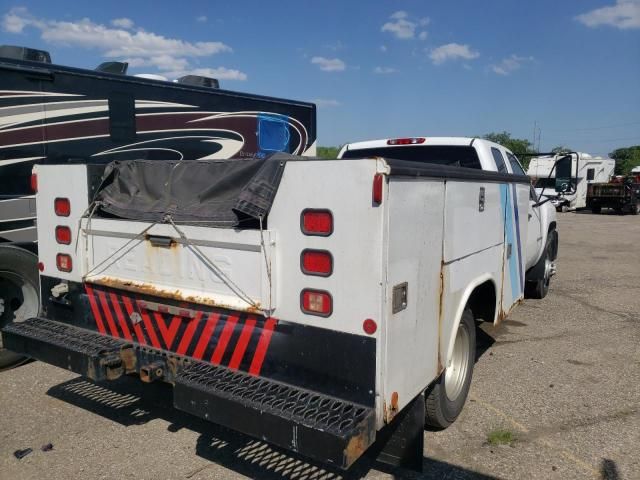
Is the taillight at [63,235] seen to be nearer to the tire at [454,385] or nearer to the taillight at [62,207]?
the taillight at [62,207]

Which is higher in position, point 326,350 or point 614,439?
point 326,350

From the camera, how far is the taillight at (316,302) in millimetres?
2713

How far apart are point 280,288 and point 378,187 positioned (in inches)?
30.9

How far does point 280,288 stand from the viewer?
2.86 metres

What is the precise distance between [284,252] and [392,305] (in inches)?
24.8

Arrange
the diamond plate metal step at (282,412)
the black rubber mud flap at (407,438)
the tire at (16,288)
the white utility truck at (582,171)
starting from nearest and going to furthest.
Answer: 1. the diamond plate metal step at (282,412)
2. the black rubber mud flap at (407,438)
3. the tire at (16,288)
4. the white utility truck at (582,171)

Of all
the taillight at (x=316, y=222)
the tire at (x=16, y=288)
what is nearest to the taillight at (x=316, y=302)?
the taillight at (x=316, y=222)

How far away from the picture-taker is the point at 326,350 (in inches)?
107

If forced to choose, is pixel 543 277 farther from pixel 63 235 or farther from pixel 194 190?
pixel 63 235

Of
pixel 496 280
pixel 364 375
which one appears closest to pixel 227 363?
pixel 364 375

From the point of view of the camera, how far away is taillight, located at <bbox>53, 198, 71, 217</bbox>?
148 inches

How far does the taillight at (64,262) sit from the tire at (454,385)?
8.42 feet

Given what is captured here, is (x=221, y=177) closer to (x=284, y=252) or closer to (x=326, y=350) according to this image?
(x=284, y=252)

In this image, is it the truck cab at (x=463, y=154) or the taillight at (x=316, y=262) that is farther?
the truck cab at (x=463, y=154)
